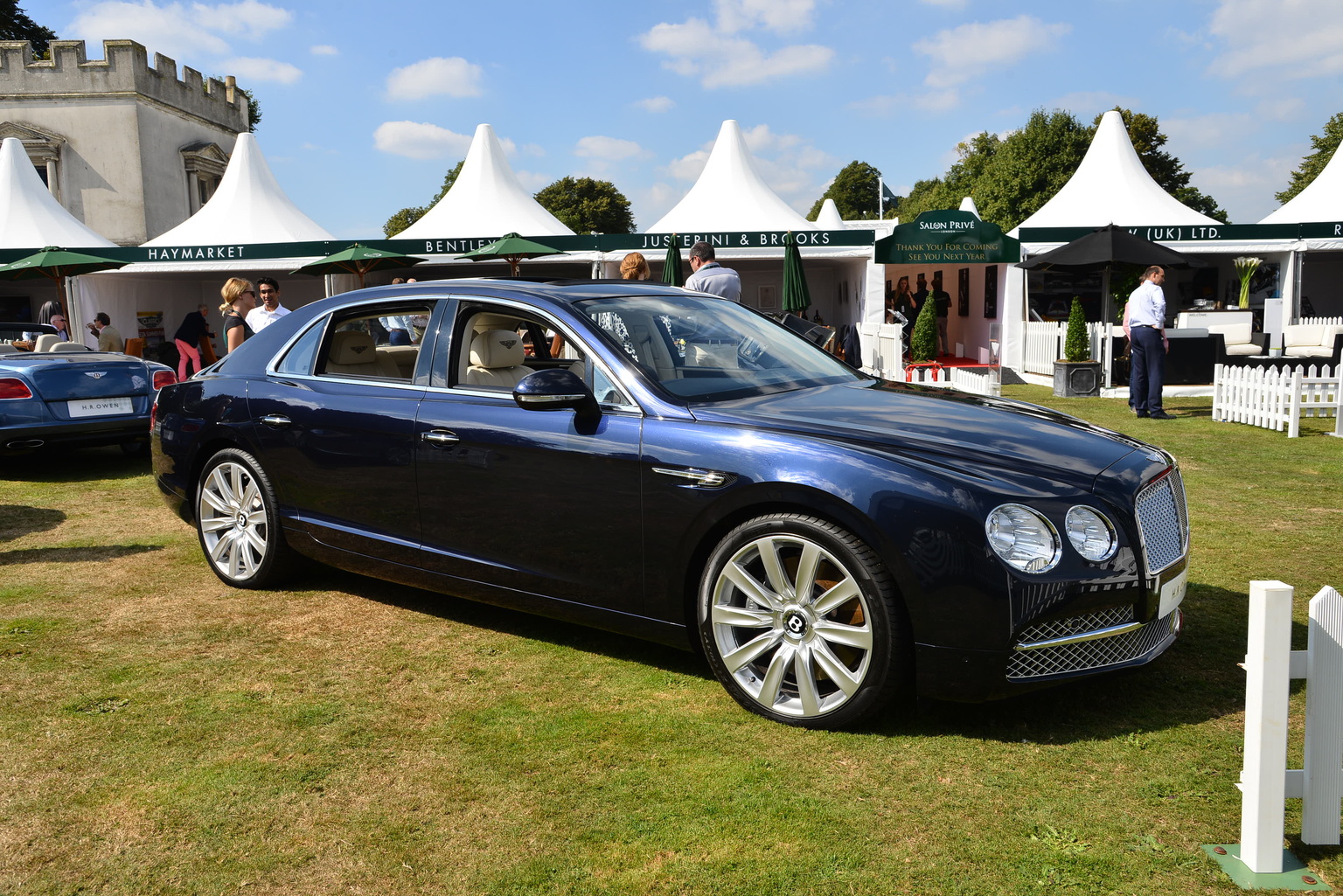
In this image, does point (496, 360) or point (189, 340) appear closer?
point (496, 360)

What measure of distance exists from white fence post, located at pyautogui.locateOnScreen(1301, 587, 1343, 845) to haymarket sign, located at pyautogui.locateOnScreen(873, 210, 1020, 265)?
1765 cm

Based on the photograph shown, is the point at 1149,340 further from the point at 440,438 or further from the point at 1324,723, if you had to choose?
the point at 1324,723

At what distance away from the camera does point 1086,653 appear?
3400mm

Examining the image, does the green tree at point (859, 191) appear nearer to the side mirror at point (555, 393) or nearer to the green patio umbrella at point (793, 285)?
the green patio umbrella at point (793, 285)

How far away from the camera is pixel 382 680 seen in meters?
4.21

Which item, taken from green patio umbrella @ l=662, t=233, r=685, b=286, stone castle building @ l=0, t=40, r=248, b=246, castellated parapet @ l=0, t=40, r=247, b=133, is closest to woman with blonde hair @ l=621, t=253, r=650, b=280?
green patio umbrella @ l=662, t=233, r=685, b=286

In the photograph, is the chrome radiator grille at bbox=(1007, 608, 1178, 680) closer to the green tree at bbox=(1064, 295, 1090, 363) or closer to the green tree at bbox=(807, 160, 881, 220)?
the green tree at bbox=(1064, 295, 1090, 363)

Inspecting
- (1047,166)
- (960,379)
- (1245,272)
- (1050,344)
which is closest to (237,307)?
(960,379)

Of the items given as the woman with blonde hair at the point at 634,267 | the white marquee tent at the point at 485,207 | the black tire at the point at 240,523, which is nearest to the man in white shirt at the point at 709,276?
the woman with blonde hair at the point at 634,267

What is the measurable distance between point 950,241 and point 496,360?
16.2 meters

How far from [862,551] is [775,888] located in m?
1.16

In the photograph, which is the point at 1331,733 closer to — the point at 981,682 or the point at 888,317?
the point at 981,682

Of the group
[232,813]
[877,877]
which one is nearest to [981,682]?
[877,877]

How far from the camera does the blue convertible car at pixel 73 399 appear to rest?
29.9ft
